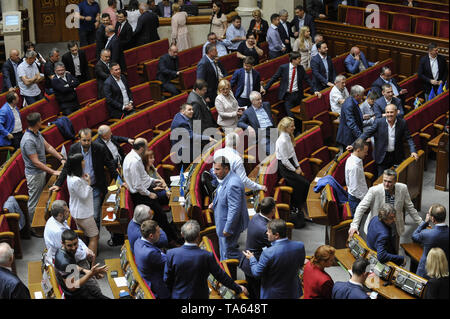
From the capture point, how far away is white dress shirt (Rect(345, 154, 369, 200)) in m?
7.02

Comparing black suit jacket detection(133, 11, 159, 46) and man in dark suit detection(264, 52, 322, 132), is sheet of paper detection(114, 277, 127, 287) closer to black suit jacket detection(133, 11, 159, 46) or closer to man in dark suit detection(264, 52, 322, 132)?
man in dark suit detection(264, 52, 322, 132)

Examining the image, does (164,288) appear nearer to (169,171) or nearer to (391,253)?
(391,253)

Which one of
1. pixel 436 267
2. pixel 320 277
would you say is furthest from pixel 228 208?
pixel 436 267

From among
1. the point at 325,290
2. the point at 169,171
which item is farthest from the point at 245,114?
the point at 325,290

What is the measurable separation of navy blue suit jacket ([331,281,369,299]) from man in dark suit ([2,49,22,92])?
20.6 ft

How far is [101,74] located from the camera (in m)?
9.74

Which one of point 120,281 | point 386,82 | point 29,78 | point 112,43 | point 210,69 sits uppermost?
point 112,43

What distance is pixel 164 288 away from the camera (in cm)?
556

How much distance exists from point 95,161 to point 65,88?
248 centimetres

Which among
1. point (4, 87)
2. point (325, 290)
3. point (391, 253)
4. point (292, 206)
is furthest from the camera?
point (4, 87)

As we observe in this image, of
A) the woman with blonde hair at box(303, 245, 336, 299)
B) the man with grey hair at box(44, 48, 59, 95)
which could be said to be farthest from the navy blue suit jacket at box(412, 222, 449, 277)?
the man with grey hair at box(44, 48, 59, 95)

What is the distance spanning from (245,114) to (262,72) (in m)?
2.59

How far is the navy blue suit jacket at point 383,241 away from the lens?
584 cm

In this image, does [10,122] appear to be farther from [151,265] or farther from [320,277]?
[320,277]
